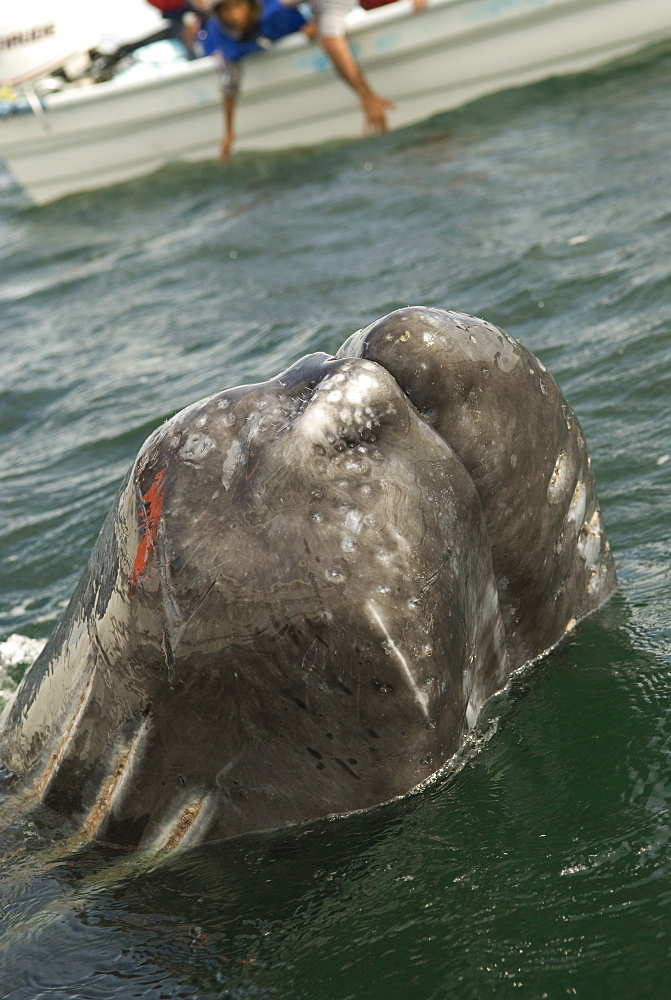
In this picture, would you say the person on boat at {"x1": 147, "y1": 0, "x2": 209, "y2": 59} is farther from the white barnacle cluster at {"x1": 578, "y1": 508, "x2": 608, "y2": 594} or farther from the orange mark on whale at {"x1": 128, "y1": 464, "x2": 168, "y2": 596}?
the orange mark on whale at {"x1": 128, "y1": 464, "x2": 168, "y2": 596}

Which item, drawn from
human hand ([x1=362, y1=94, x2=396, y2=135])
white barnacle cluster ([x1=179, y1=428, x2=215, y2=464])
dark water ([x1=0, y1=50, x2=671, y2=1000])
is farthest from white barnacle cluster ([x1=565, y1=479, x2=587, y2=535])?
human hand ([x1=362, y1=94, x2=396, y2=135])

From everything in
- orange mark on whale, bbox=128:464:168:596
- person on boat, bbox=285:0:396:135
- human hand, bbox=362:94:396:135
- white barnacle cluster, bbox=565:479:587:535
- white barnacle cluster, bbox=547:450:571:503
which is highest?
orange mark on whale, bbox=128:464:168:596

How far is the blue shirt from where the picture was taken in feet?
43.1

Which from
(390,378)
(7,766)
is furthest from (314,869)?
(390,378)

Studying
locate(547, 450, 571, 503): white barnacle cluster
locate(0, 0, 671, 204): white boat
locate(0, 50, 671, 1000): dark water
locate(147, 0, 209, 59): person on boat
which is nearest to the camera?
locate(0, 50, 671, 1000): dark water

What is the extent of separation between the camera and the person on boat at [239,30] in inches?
505

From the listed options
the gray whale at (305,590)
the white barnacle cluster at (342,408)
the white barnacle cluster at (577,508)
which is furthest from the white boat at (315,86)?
the white barnacle cluster at (342,408)

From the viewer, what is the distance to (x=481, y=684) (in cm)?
264

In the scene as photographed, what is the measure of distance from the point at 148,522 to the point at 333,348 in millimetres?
4652

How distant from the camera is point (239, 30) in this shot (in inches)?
516

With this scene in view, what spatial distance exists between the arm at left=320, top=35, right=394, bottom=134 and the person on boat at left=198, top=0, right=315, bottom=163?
59 cm

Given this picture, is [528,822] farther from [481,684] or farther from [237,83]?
[237,83]

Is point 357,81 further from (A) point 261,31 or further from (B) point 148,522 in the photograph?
(B) point 148,522

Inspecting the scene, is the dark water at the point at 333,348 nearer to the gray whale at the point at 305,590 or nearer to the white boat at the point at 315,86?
the gray whale at the point at 305,590
